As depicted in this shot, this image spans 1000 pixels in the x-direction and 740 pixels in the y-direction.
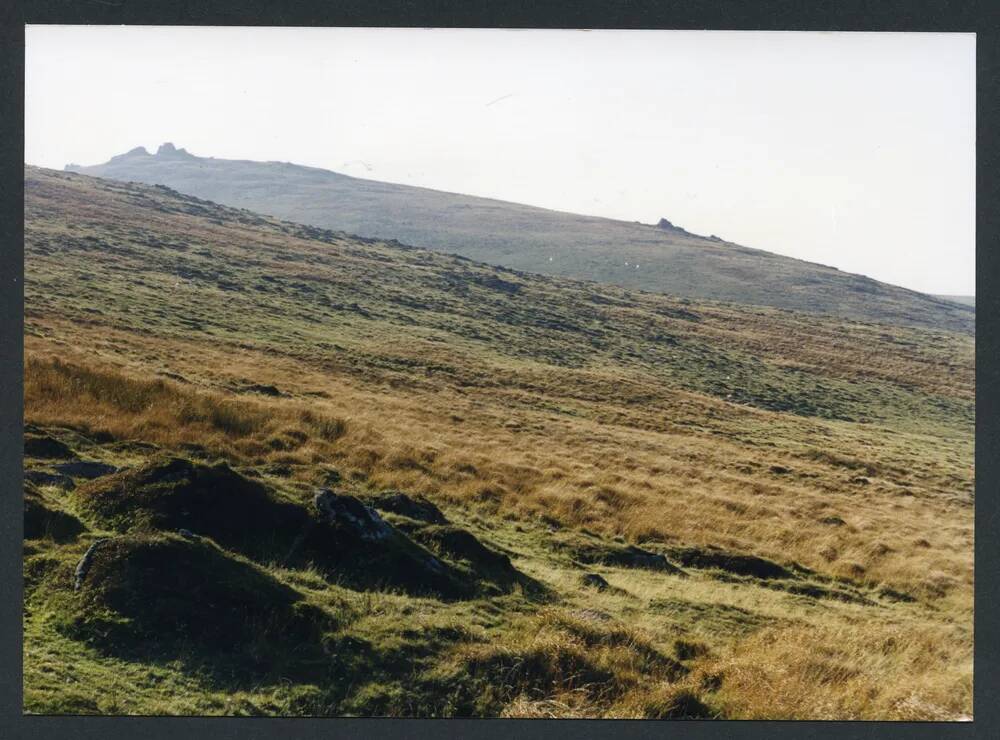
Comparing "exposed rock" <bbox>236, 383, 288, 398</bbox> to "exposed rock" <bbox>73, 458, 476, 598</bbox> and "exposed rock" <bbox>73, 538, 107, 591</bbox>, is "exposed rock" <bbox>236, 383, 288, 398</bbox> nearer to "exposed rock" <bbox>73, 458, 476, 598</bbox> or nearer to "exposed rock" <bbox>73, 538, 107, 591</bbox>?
"exposed rock" <bbox>73, 458, 476, 598</bbox>

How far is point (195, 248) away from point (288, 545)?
157 ft

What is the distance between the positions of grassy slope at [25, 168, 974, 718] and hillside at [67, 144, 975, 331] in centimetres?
4617

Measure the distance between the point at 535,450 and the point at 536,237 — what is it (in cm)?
12395

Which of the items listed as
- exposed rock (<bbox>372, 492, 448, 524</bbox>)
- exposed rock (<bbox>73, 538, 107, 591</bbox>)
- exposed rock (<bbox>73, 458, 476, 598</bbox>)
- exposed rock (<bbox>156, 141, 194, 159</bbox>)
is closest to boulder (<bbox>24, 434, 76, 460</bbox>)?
exposed rock (<bbox>73, 458, 476, 598</bbox>)

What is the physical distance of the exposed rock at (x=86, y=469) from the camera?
10.9m

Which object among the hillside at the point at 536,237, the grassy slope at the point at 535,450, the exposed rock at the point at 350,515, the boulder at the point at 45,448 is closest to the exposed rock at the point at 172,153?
the hillside at the point at 536,237

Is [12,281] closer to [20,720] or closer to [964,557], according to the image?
[20,720]

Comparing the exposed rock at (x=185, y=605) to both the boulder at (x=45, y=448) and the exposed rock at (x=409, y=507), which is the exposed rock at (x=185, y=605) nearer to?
the boulder at (x=45, y=448)

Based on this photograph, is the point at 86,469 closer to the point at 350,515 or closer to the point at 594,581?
the point at 350,515

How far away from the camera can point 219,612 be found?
29.5 feet

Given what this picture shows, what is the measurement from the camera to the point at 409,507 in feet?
40.4

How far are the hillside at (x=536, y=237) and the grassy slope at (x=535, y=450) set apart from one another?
151 ft

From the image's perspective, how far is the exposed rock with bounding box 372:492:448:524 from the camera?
1212 centimetres

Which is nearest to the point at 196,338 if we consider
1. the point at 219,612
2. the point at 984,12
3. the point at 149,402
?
the point at 149,402
